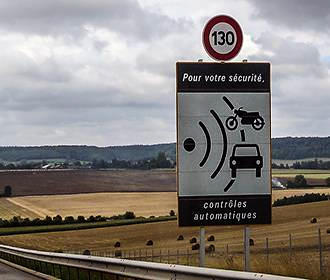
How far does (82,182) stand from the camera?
90375mm

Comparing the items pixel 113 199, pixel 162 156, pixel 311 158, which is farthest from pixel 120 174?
pixel 311 158

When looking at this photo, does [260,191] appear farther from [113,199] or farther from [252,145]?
[113,199]

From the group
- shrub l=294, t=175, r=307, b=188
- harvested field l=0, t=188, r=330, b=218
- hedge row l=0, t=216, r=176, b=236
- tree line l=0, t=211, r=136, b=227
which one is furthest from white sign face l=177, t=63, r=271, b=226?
shrub l=294, t=175, r=307, b=188

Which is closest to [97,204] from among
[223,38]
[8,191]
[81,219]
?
[81,219]

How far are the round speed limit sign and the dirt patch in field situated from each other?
70348 mm

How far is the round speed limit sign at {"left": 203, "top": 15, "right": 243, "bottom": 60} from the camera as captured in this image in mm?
13719

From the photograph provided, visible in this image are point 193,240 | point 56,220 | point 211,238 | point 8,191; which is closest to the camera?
point 193,240

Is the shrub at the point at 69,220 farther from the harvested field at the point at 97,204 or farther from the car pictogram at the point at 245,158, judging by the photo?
the car pictogram at the point at 245,158

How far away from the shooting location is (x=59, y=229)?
74562mm

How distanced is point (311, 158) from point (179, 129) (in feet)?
373

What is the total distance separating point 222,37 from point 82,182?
7753 cm

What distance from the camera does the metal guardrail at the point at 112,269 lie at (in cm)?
1073

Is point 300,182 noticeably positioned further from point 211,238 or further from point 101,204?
point 211,238

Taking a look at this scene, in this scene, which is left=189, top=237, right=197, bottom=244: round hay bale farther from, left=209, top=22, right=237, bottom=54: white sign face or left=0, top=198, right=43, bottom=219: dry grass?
left=209, top=22, right=237, bottom=54: white sign face
